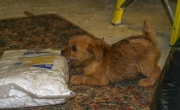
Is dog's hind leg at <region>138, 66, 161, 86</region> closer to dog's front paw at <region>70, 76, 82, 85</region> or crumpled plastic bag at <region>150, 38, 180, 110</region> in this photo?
dog's front paw at <region>70, 76, 82, 85</region>

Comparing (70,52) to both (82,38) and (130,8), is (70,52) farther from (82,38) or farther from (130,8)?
(130,8)

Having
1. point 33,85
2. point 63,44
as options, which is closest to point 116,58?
point 33,85

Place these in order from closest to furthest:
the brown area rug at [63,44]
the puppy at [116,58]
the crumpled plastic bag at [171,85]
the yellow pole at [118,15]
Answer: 1. the crumpled plastic bag at [171,85]
2. the brown area rug at [63,44]
3. the puppy at [116,58]
4. the yellow pole at [118,15]

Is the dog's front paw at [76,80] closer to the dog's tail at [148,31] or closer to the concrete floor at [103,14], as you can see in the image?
the dog's tail at [148,31]

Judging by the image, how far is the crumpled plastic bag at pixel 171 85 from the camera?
122cm

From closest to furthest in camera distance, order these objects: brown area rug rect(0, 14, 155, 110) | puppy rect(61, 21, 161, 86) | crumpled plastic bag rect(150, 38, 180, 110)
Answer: crumpled plastic bag rect(150, 38, 180, 110)
brown area rug rect(0, 14, 155, 110)
puppy rect(61, 21, 161, 86)

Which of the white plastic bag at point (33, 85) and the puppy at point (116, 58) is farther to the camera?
the puppy at point (116, 58)

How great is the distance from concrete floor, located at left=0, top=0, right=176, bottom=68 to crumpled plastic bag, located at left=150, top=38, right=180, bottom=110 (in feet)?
3.14

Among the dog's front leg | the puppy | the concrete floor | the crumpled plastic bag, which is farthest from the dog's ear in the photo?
the concrete floor

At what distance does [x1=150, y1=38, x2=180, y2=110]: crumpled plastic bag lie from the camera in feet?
4.01

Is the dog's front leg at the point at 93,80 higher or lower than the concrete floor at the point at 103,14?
lower

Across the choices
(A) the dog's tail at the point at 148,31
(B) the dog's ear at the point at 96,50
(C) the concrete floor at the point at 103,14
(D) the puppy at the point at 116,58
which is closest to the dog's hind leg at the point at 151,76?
(D) the puppy at the point at 116,58

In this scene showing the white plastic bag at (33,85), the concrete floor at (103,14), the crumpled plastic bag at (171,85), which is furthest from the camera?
the concrete floor at (103,14)

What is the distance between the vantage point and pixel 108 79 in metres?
Result: 1.85
